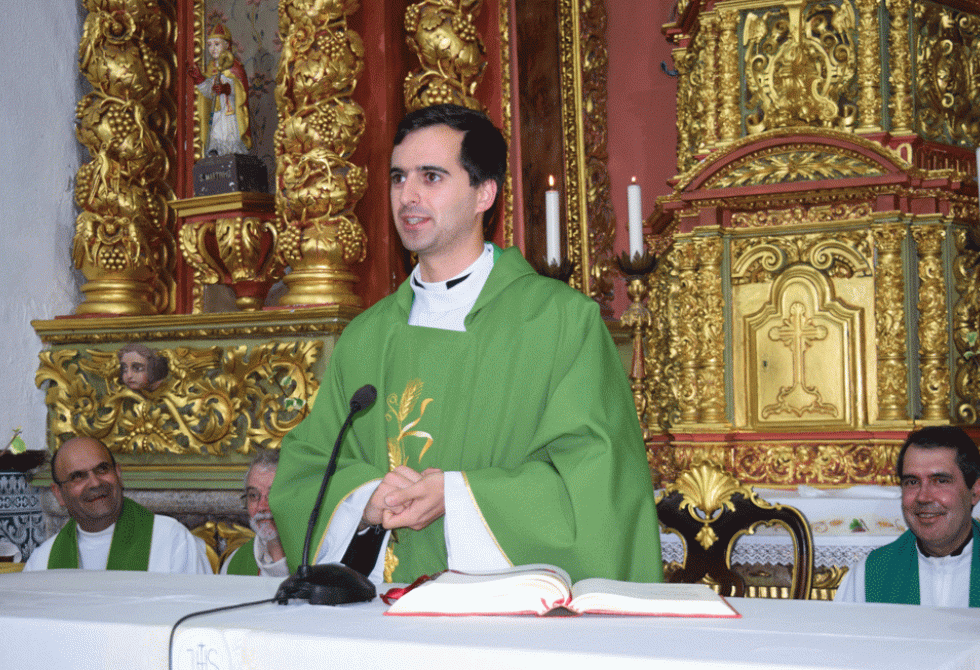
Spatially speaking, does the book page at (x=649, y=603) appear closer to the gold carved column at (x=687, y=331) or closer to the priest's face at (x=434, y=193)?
the priest's face at (x=434, y=193)

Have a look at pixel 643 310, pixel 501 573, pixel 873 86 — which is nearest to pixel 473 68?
pixel 643 310

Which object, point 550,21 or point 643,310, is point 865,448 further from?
point 550,21

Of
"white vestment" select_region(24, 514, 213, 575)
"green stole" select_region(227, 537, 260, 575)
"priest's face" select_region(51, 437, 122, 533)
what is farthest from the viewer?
"white vestment" select_region(24, 514, 213, 575)

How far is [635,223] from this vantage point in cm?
474

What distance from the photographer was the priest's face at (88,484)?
14.6ft

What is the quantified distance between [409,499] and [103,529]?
106 inches

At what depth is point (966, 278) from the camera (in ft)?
18.4

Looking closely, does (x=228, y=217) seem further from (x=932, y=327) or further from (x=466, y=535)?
(x=932, y=327)

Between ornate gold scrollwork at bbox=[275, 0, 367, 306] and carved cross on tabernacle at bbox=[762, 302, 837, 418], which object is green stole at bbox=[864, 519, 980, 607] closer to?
Answer: carved cross on tabernacle at bbox=[762, 302, 837, 418]

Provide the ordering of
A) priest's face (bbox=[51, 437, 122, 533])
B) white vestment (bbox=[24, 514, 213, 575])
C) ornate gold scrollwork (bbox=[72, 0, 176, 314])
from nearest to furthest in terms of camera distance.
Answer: priest's face (bbox=[51, 437, 122, 533]) → white vestment (bbox=[24, 514, 213, 575]) → ornate gold scrollwork (bbox=[72, 0, 176, 314])

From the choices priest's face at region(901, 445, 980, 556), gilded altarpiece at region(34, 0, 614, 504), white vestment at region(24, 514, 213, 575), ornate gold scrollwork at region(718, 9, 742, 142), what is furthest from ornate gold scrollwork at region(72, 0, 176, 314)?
priest's face at region(901, 445, 980, 556)

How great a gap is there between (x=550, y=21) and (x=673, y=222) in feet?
4.15

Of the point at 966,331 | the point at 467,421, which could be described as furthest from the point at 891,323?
the point at 467,421

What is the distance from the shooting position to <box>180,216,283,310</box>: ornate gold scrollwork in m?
5.11
